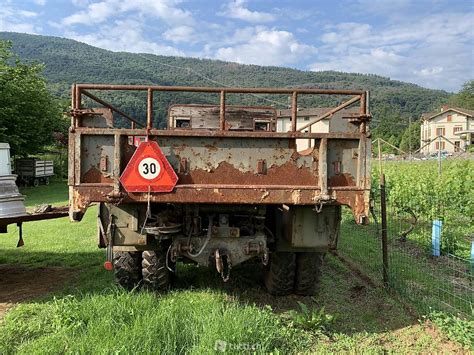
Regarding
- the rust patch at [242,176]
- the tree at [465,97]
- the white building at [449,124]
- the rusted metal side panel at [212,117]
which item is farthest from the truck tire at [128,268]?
the tree at [465,97]

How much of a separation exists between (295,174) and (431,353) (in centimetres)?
184

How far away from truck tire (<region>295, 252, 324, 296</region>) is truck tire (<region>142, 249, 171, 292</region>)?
4.58ft

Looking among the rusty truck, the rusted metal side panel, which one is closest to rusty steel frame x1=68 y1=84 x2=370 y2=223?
the rusty truck

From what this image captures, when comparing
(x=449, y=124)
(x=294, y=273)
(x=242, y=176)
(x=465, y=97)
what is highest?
(x=465, y=97)

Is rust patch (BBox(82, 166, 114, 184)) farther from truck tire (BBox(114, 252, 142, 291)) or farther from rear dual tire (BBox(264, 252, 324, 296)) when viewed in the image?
rear dual tire (BBox(264, 252, 324, 296))

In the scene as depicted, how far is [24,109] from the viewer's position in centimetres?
2408

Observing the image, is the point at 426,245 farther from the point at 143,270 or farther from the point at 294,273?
the point at 143,270

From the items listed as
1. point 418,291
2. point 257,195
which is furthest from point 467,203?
point 257,195

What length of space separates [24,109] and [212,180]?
23378mm

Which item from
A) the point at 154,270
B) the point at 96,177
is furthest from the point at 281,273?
the point at 96,177

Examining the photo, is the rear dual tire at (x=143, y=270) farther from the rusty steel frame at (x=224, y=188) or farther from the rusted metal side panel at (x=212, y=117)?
the rusted metal side panel at (x=212, y=117)

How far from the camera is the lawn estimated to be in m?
3.42

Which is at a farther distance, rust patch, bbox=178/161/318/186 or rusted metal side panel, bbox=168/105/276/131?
rusted metal side panel, bbox=168/105/276/131

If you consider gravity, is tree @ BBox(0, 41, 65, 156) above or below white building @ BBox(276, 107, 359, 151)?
above
